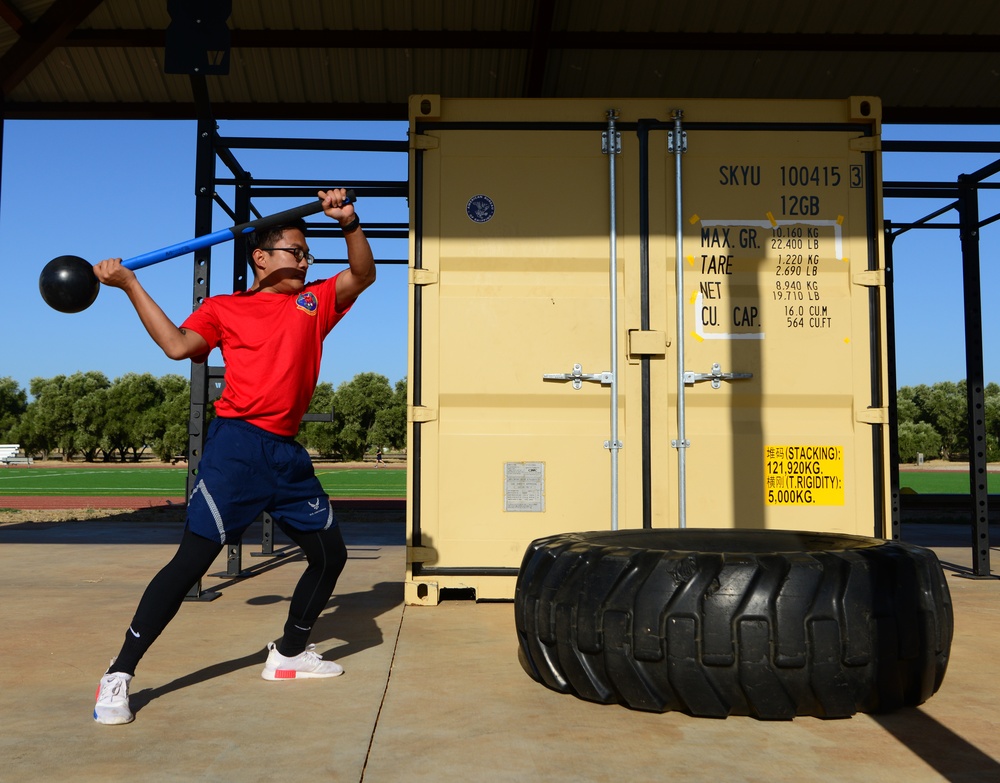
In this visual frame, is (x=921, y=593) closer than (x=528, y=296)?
Yes

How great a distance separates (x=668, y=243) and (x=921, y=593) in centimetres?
283

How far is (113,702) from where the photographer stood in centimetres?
301

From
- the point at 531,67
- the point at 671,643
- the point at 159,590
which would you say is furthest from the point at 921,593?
the point at 531,67

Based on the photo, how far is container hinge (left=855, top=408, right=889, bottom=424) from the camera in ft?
17.5

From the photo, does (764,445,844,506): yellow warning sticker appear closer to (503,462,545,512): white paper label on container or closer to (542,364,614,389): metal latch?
(542,364,614,389): metal latch

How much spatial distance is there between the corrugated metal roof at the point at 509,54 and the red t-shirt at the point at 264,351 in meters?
4.92

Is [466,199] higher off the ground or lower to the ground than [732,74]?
lower

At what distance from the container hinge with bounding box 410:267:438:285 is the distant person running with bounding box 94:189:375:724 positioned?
63.9 inches

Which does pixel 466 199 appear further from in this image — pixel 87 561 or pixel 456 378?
pixel 87 561

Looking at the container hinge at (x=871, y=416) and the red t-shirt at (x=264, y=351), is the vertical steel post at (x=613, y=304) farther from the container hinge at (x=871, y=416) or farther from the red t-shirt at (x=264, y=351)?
the red t-shirt at (x=264, y=351)

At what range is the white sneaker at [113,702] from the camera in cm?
299

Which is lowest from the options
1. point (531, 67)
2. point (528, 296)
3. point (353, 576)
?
point (353, 576)

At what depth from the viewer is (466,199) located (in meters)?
5.53

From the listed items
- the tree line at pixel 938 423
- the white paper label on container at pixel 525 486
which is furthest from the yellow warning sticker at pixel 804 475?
the tree line at pixel 938 423
